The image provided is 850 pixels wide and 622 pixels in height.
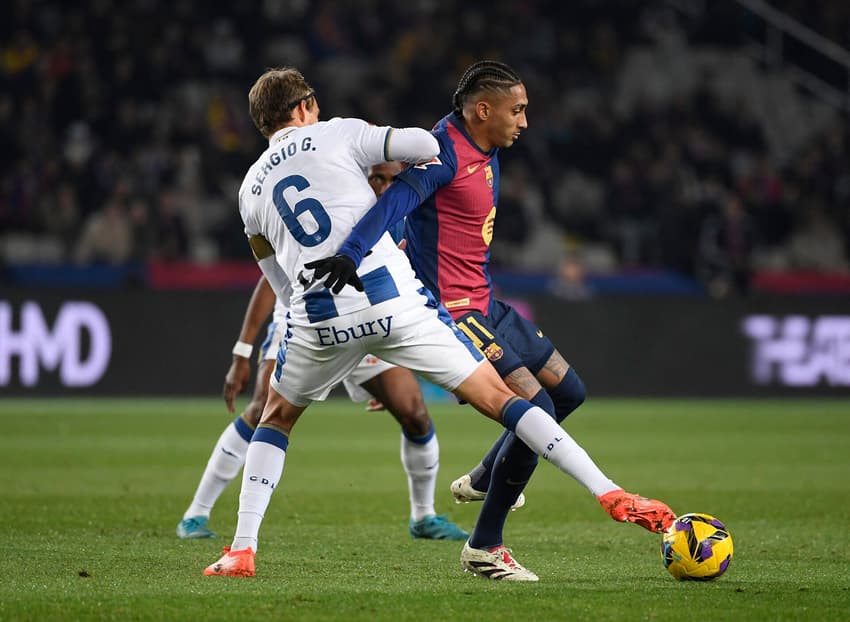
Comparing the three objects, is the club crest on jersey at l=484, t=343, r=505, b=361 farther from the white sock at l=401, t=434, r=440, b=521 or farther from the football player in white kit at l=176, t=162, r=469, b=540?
the white sock at l=401, t=434, r=440, b=521

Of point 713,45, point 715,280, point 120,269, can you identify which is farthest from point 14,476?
point 713,45

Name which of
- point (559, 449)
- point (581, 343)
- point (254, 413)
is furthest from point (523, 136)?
point (559, 449)

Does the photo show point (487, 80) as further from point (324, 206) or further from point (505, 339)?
point (505, 339)

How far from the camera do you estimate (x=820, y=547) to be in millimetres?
7145

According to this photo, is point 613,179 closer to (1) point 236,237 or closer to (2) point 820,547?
(1) point 236,237

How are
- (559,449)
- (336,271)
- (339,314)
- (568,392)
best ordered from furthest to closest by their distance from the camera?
(568,392)
(339,314)
(559,449)
(336,271)

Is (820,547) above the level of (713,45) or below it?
below

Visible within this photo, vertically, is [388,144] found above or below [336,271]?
above

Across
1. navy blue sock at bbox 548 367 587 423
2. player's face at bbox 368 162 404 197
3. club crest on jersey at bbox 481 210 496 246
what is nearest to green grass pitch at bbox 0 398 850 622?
navy blue sock at bbox 548 367 587 423

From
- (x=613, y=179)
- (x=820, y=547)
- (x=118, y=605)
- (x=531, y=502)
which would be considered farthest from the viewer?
(x=613, y=179)

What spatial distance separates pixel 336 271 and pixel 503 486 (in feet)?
4.37

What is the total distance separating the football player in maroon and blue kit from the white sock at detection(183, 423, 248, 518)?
165 cm

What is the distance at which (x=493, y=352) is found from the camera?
612 centimetres

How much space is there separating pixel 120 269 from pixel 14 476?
27.0 feet
